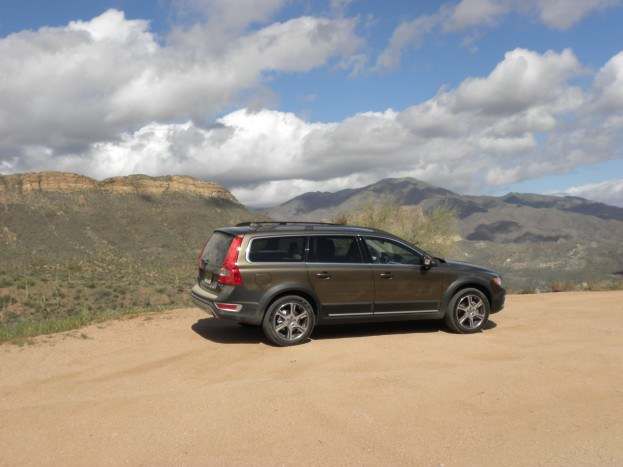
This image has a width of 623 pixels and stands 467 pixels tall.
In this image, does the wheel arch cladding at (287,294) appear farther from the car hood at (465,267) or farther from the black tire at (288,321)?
the car hood at (465,267)

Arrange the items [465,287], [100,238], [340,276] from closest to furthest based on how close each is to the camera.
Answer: [340,276] < [465,287] < [100,238]

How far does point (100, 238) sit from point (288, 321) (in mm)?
58373

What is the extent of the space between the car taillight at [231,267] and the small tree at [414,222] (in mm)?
23937

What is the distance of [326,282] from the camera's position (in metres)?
8.11

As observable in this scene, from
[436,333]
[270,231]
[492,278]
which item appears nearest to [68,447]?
[270,231]

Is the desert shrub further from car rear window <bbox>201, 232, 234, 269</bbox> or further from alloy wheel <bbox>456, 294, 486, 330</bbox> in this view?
alloy wheel <bbox>456, 294, 486, 330</bbox>

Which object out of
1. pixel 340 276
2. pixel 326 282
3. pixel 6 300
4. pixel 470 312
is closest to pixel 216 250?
pixel 326 282

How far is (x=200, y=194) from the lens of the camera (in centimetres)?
8638

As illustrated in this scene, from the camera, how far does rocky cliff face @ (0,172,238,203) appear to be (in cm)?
7081

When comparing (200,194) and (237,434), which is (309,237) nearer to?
(237,434)

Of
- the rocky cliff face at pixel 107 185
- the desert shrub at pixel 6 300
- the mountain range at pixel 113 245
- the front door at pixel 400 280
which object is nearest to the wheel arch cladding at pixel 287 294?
the front door at pixel 400 280

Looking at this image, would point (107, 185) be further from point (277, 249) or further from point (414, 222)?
point (277, 249)

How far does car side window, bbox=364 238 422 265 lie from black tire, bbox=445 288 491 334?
85 cm

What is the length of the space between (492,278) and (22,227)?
6013 centimetres
